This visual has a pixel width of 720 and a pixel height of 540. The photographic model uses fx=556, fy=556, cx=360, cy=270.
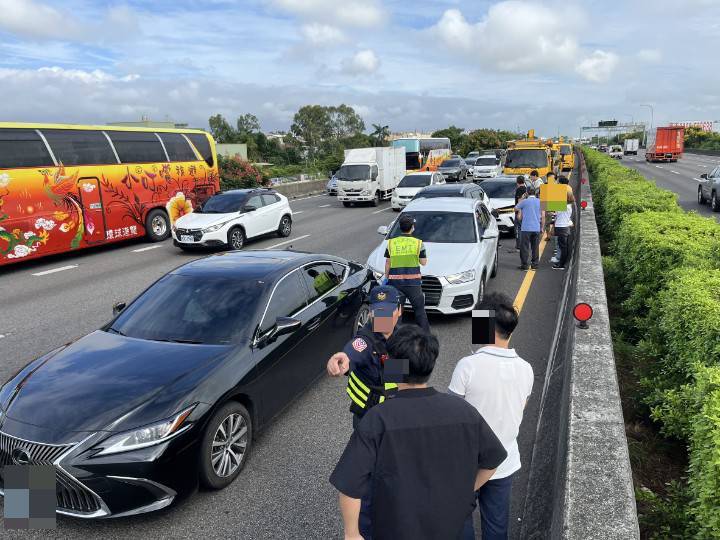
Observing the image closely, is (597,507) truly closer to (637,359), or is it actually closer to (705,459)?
(705,459)

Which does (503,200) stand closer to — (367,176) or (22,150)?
(367,176)

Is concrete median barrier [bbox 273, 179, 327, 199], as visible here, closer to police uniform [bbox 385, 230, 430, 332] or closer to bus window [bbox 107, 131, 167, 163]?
bus window [bbox 107, 131, 167, 163]

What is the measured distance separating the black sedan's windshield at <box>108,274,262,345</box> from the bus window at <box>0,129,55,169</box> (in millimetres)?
9281

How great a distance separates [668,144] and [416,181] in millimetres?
42349

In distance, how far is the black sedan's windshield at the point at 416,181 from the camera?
2322 centimetres

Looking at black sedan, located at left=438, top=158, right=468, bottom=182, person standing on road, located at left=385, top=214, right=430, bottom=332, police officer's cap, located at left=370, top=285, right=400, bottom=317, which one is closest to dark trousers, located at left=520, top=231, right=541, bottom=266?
person standing on road, located at left=385, top=214, right=430, bottom=332

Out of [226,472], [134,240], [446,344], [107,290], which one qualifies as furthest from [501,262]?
[134,240]

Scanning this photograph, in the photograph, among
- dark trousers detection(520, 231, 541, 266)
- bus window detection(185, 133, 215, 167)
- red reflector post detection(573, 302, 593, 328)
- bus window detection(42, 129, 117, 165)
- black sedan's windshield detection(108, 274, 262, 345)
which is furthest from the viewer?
bus window detection(185, 133, 215, 167)

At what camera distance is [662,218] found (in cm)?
783

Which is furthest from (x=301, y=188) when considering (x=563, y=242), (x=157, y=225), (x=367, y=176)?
(x=563, y=242)

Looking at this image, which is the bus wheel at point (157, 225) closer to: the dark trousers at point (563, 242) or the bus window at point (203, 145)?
the bus window at point (203, 145)

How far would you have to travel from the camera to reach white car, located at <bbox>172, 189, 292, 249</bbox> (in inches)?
554

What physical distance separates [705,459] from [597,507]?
0.55 m

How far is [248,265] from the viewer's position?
5.79 meters
